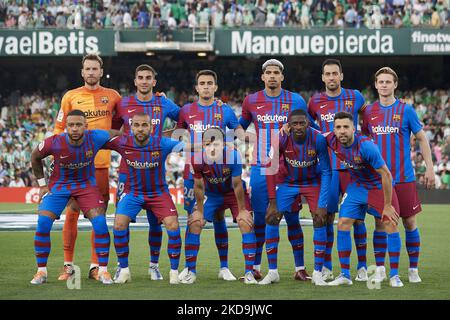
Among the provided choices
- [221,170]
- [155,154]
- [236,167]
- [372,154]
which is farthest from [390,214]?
[155,154]

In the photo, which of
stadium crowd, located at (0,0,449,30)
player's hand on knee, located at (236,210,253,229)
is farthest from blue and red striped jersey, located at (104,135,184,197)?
stadium crowd, located at (0,0,449,30)

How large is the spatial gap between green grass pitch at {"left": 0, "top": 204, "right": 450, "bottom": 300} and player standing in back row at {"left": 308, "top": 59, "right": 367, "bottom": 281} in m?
0.49

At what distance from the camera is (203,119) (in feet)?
32.6

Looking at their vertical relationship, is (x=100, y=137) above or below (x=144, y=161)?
above

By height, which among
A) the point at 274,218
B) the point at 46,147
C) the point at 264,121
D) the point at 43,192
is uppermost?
the point at 264,121

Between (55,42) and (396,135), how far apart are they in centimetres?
2113

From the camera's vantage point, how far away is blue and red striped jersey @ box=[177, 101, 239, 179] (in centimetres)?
993

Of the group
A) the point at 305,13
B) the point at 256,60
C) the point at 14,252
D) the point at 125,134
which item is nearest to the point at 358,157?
the point at 125,134

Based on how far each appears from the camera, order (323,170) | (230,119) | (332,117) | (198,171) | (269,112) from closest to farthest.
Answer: (323,170), (198,171), (332,117), (269,112), (230,119)

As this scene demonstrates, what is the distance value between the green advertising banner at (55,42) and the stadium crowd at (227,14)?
0.40 metres

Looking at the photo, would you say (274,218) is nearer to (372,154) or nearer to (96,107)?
(372,154)

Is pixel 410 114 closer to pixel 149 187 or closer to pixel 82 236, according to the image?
pixel 149 187

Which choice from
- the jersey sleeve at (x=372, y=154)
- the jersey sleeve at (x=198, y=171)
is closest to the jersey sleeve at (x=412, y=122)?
the jersey sleeve at (x=372, y=154)

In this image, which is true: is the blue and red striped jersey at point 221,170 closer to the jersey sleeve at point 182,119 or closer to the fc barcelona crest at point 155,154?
the fc barcelona crest at point 155,154
